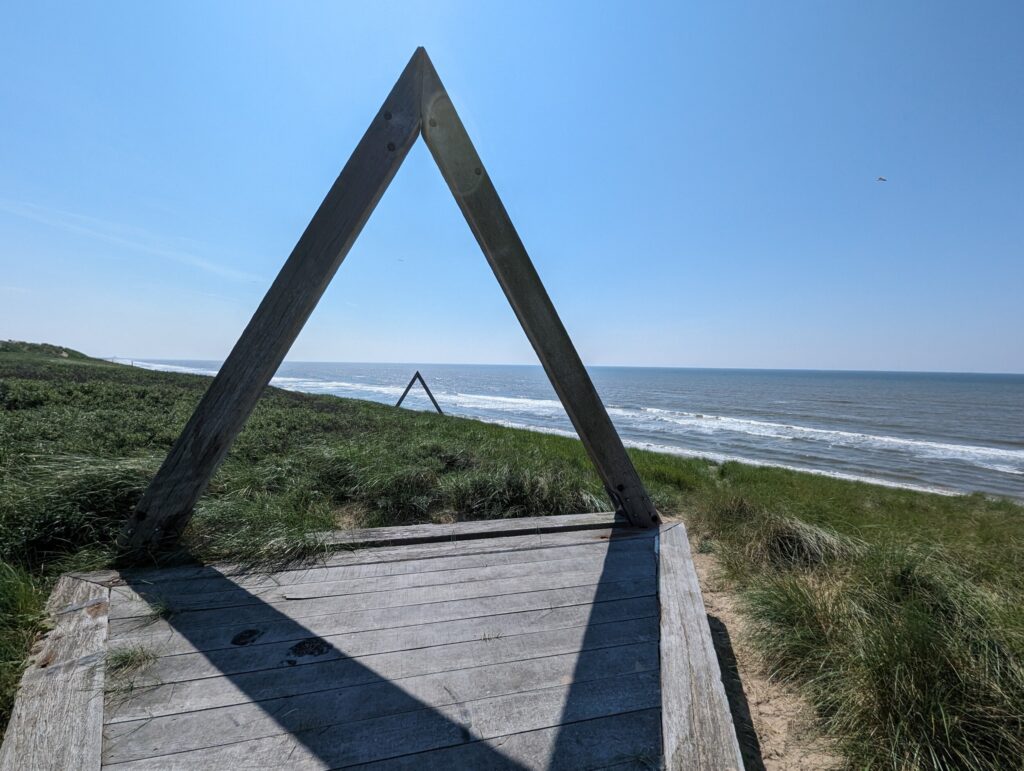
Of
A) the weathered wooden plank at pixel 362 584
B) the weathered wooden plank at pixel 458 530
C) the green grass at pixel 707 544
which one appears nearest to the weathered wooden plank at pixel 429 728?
the weathered wooden plank at pixel 362 584

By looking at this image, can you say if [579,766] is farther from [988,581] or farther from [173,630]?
[988,581]

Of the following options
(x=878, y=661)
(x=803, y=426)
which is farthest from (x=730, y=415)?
(x=878, y=661)

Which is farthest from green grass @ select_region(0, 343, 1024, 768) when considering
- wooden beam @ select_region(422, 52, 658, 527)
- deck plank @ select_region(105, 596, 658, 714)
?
wooden beam @ select_region(422, 52, 658, 527)

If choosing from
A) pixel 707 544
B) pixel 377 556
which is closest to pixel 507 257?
pixel 377 556

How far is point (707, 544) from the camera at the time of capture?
13.9 ft

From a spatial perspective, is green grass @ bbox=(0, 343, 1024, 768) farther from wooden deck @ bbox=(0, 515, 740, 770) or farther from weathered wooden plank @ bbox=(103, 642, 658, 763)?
weathered wooden plank @ bbox=(103, 642, 658, 763)

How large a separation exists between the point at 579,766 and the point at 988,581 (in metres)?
4.09

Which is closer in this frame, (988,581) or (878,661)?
(878,661)

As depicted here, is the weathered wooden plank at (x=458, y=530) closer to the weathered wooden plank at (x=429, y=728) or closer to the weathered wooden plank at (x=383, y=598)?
the weathered wooden plank at (x=383, y=598)

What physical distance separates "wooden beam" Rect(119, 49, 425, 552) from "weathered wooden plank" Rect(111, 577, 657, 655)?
2.09 feet

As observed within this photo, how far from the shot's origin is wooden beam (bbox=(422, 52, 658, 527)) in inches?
98.8

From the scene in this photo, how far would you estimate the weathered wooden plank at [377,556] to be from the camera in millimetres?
2195

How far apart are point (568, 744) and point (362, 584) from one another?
136 cm

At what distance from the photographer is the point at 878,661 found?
2006 millimetres
